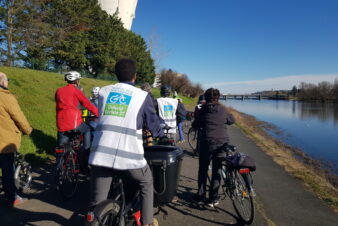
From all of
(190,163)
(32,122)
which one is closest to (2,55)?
(32,122)

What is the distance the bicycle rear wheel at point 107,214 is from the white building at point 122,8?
53500 millimetres

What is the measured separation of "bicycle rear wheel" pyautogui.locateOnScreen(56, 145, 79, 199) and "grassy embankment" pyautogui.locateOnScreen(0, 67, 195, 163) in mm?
2366

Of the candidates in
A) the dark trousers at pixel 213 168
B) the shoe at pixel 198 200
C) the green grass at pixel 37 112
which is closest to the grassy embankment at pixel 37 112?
the green grass at pixel 37 112

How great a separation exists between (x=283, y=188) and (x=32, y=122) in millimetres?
7529

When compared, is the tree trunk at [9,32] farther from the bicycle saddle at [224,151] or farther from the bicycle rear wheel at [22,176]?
the bicycle saddle at [224,151]

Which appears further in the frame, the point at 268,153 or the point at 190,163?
the point at 268,153

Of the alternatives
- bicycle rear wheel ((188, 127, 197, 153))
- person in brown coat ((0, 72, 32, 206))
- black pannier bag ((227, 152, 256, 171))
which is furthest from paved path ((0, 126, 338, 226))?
bicycle rear wheel ((188, 127, 197, 153))

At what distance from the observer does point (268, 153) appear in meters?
8.87

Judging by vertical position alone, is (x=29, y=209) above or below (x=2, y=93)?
below

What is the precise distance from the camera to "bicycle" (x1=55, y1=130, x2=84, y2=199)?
4.02 m

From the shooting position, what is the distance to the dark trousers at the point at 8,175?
3619 millimetres

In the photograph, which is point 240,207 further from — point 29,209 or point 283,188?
point 29,209

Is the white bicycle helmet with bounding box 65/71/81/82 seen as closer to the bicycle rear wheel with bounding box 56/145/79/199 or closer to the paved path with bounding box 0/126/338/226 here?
the bicycle rear wheel with bounding box 56/145/79/199

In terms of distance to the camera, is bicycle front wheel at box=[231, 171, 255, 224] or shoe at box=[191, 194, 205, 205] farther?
shoe at box=[191, 194, 205, 205]
